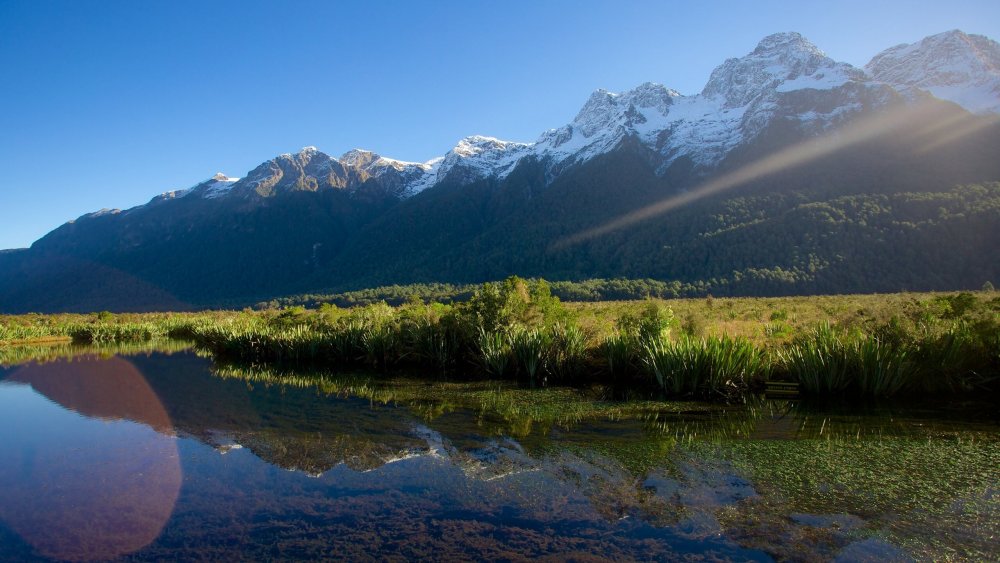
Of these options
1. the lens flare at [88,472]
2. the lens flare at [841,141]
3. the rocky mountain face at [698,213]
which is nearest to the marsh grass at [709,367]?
the lens flare at [88,472]

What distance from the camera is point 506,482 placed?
23.3 feet

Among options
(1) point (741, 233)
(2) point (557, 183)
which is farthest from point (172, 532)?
(2) point (557, 183)

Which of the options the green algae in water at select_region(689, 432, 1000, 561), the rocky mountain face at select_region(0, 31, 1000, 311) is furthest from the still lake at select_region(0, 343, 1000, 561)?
the rocky mountain face at select_region(0, 31, 1000, 311)

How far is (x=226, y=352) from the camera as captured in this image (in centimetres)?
2488

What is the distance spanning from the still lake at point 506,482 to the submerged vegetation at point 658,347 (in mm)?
1119

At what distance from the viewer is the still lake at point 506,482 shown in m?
5.39

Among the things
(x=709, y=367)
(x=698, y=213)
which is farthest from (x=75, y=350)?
(x=698, y=213)

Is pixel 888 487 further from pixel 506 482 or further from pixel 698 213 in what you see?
pixel 698 213

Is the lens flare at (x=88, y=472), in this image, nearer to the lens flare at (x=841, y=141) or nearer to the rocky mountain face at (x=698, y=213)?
the rocky mountain face at (x=698, y=213)

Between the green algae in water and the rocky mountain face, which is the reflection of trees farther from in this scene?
the rocky mountain face

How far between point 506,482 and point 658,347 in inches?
287

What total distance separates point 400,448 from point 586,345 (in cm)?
814

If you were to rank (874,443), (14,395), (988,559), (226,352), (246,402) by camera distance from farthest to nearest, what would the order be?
(226,352), (14,395), (246,402), (874,443), (988,559)

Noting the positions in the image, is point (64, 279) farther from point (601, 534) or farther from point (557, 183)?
point (601, 534)
